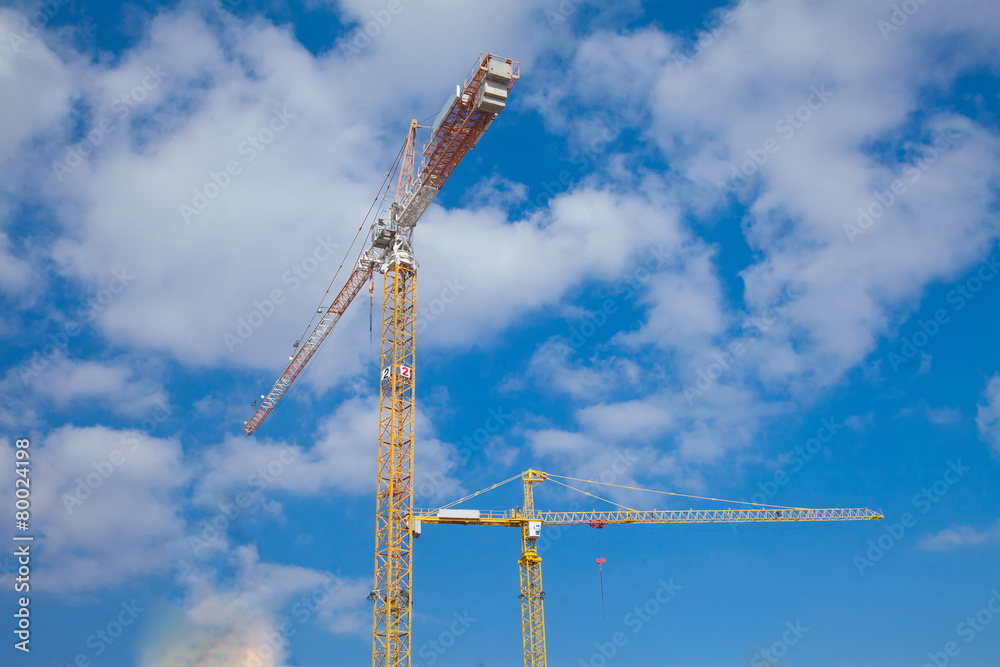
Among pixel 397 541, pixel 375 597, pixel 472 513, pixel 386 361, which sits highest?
pixel 386 361

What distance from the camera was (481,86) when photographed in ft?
220

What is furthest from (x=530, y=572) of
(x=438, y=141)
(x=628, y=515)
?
(x=438, y=141)

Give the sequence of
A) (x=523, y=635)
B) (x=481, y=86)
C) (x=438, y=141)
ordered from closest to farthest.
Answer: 1. (x=481, y=86)
2. (x=438, y=141)
3. (x=523, y=635)

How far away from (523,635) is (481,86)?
194 ft

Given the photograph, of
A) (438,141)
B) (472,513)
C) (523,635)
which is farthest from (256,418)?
(438,141)

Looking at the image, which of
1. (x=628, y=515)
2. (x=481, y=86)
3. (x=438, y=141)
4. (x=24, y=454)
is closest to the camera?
(x=24, y=454)

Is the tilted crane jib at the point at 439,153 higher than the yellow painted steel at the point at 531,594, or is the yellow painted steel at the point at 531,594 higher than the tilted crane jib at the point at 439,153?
the tilted crane jib at the point at 439,153

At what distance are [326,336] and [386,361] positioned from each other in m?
22.5

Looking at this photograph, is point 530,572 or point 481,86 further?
point 530,572

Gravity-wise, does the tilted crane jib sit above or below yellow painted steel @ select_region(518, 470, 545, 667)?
above

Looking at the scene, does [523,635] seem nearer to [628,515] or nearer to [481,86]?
[628,515]

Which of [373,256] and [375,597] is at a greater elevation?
[373,256]

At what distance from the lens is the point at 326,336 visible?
3804 inches

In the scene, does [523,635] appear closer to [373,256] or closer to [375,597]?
[375,597]
